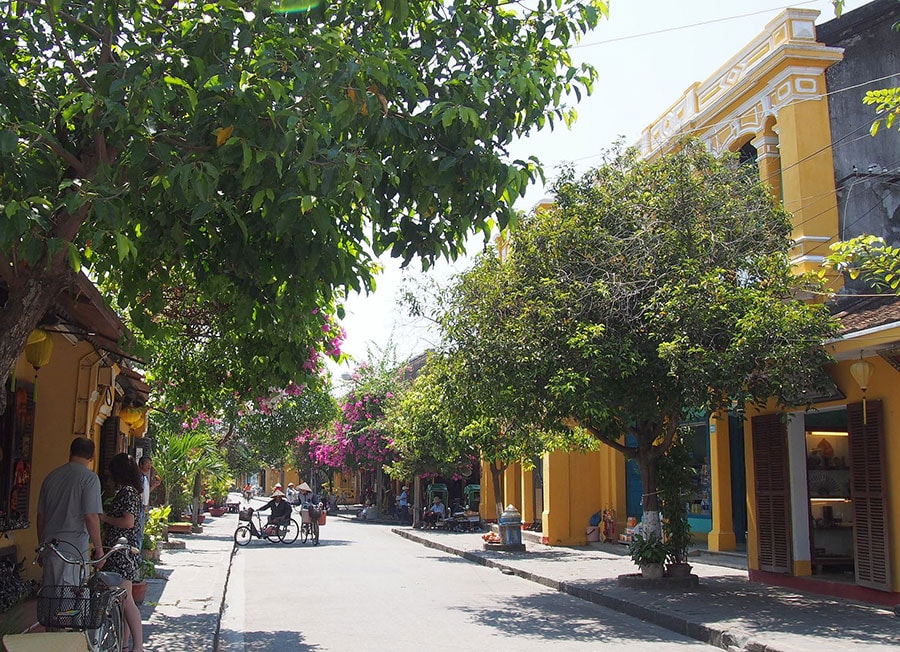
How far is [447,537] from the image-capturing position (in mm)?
29547

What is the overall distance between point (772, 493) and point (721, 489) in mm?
4387

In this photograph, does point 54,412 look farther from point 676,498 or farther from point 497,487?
point 497,487

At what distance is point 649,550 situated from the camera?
46.9 ft

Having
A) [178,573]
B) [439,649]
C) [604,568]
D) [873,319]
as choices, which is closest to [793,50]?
[873,319]

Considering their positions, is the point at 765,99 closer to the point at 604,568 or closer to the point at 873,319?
the point at 873,319

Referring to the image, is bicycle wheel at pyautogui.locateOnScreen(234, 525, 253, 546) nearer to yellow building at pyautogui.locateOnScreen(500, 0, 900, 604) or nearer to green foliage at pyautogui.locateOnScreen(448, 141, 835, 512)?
green foliage at pyautogui.locateOnScreen(448, 141, 835, 512)

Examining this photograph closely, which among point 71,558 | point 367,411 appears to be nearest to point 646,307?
point 71,558

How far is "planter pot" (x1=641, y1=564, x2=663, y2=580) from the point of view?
1431 centimetres

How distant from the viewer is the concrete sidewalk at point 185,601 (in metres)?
9.61

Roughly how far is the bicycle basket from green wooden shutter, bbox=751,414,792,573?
11.2m

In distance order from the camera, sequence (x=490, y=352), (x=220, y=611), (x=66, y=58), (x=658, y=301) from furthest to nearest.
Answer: (x=490, y=352) → (x=658, y=301) → (x=220, y=611) → (x=66, y=58)

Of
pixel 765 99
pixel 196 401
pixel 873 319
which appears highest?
pixel 765 99

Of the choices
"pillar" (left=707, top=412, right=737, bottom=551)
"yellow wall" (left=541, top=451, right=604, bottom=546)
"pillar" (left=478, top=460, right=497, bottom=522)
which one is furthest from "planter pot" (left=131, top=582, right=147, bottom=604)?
"pillar" (left=478, top=460, right=497, bottom=522)

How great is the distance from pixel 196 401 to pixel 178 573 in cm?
514
